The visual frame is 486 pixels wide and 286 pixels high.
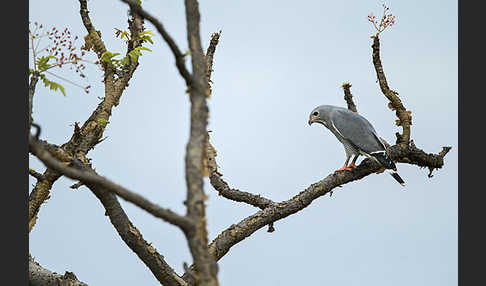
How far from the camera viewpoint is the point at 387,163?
509 centimetres

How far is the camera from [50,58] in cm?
337

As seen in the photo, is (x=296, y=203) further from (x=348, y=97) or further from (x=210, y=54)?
(x=210, y=54)

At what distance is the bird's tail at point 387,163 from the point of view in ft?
→ 16.7

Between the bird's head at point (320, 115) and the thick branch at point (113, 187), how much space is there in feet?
10.6

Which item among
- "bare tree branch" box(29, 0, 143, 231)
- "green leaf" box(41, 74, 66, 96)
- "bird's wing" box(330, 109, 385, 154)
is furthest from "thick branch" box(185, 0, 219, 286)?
"bird's wing" box(330, 109, 385, 154)

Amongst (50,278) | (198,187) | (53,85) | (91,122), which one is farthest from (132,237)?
(198,187)

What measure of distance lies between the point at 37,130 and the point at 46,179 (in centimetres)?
256

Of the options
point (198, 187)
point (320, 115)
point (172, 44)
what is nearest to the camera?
point (198, 187)

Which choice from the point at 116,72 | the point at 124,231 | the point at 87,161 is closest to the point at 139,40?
the point at 116,72

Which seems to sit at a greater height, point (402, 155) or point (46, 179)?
point (402, 155)

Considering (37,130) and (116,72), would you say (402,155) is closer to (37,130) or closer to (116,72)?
(116,72)

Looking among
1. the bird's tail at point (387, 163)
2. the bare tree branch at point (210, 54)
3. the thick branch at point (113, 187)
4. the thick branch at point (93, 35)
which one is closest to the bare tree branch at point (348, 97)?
the bird's tail at point (387, 163)

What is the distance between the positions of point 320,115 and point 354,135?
1.56 feet

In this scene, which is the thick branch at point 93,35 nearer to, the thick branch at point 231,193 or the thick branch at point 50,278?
the thick branch at point 231,193
